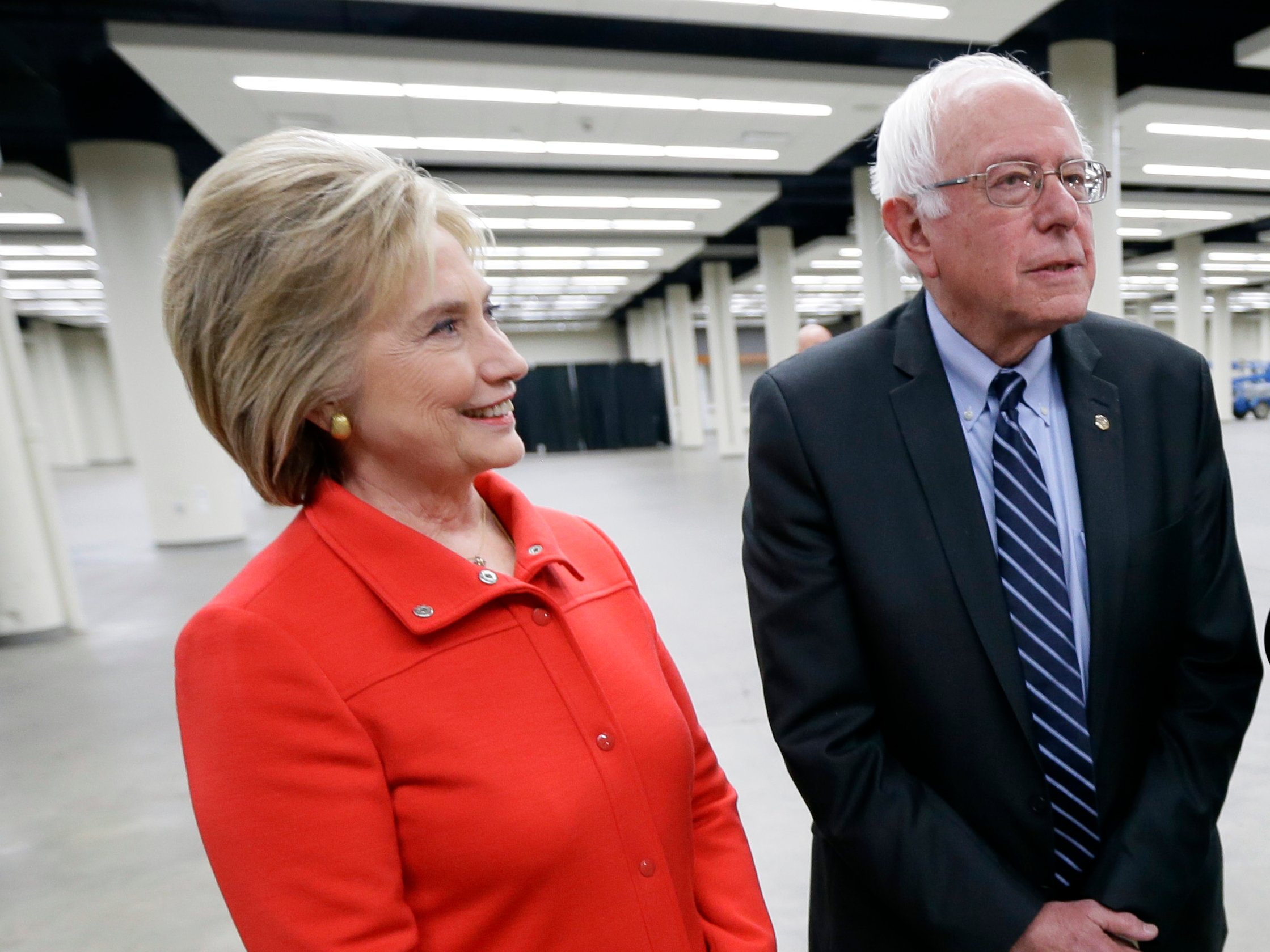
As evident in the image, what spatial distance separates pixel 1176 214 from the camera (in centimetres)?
1560

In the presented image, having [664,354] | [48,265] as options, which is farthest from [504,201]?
[664,354]

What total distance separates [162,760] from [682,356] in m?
20.1

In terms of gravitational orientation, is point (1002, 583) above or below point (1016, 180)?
below

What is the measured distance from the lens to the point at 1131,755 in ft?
4.25

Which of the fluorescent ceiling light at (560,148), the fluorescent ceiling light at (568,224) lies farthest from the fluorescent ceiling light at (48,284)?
the fluorescent ceiling light at (560,148)

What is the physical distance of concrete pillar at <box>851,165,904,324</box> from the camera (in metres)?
11.9

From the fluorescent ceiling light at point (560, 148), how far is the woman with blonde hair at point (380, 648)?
897 cm

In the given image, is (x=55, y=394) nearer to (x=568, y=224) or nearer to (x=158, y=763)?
(x=568, y=224)

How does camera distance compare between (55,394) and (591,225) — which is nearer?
(591,225)

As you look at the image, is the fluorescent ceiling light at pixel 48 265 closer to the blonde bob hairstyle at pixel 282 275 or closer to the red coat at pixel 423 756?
the blonde bob hairstyle at pixel 282 275

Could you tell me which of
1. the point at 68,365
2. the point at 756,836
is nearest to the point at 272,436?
the point at 756,836

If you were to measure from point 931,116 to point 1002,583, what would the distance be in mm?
750

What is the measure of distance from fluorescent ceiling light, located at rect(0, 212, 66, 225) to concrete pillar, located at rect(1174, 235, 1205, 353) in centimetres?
2279

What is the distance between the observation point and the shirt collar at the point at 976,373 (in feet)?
4.35
